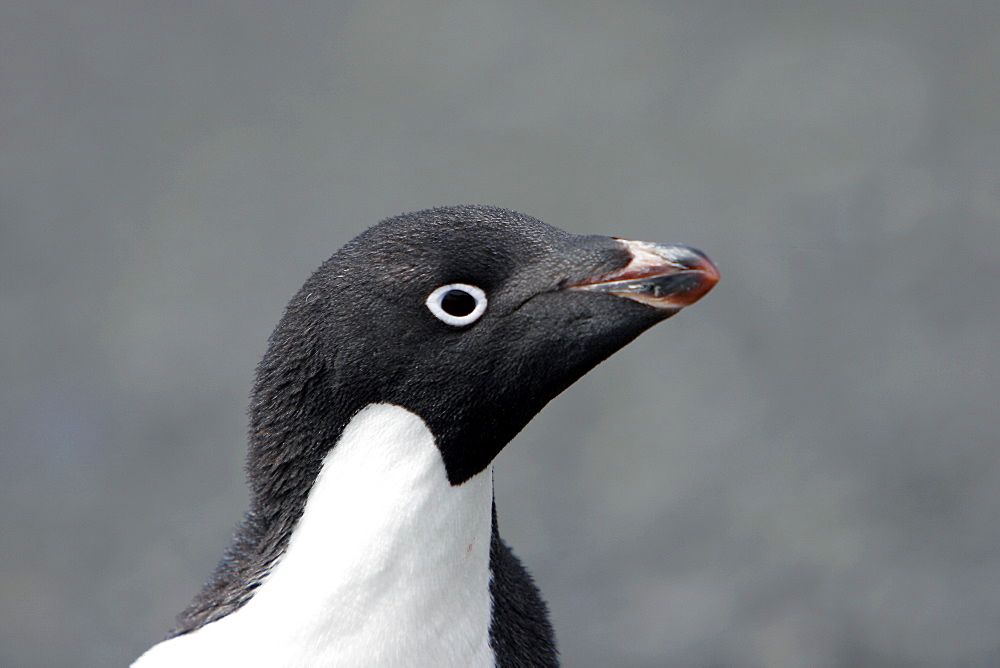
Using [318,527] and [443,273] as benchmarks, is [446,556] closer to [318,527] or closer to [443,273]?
[318,527]

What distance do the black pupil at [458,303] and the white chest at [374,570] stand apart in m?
0.07

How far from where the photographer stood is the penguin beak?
685 mm

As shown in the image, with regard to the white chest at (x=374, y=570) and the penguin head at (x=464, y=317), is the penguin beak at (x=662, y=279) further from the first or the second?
the white chest at (x=374, y=570)

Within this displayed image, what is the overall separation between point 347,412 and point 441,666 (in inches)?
7.3

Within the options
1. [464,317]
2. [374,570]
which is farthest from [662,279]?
[374,570]

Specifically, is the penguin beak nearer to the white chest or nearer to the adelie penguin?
the adelie penguin

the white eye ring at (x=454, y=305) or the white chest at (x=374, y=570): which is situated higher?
the white eye ring at (x=454, y=305)

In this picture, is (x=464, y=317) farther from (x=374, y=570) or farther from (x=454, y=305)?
(x=374, y=570)

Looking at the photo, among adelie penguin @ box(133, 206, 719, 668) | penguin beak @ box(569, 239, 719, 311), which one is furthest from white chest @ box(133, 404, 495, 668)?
penguin beak @ box(569, 239, 719, 311)

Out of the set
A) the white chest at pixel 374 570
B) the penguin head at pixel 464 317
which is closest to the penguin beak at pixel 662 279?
the penguin head at pixel 464 317

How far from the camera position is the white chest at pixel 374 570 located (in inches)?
28.6

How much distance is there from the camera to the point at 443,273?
2.30ft

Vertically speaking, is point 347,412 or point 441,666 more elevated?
point 347,412

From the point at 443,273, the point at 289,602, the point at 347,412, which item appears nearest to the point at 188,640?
the point at 289,602
